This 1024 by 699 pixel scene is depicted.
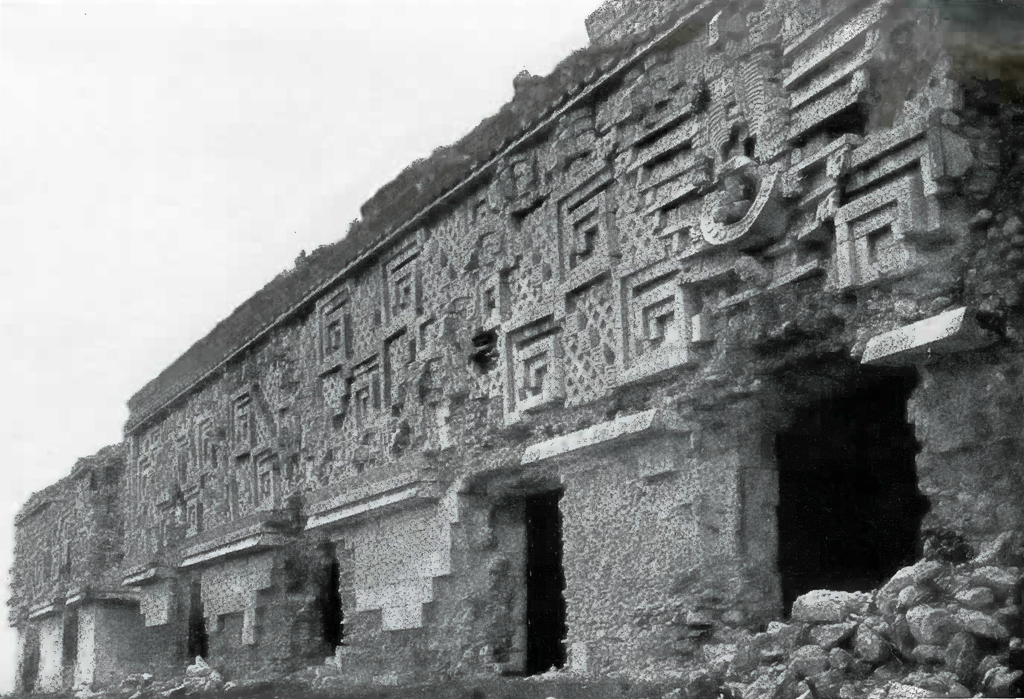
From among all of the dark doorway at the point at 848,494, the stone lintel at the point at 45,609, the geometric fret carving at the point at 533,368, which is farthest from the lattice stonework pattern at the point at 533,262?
the stone lintel at the point at 45,609

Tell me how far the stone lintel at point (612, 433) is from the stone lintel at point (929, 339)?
3.43 ft

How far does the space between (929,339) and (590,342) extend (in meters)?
2.01

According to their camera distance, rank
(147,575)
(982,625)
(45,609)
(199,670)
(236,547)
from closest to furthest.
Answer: (982,625) < (236,547) < (199,670) < (147,575) < (45,609)

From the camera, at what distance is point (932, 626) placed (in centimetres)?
389

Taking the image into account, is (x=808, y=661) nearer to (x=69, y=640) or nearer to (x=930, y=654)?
(x=930, y=654)

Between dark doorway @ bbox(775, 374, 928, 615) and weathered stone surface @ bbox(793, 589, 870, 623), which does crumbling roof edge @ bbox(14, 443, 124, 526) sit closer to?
dark doorway @ bbox(775, 374, 928, 615)

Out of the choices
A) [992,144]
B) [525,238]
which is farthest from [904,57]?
[525,238]

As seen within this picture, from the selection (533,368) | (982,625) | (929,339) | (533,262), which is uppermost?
(533,262)

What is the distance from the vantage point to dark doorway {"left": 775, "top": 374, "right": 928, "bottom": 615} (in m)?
5.77

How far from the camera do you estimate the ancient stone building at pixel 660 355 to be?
4395mm

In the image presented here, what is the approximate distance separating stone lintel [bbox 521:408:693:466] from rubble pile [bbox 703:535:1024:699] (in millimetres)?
1028

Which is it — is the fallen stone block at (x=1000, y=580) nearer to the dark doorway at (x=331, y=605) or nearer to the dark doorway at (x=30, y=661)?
the dark doorway at (x=331, y=605)

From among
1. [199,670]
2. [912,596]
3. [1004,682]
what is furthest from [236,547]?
[1004,682]

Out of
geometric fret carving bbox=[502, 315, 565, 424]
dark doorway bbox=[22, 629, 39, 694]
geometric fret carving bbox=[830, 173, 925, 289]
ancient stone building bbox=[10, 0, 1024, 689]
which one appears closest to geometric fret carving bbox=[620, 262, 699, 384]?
ancient stone building bbox=[10, 0, 1024, 689]
